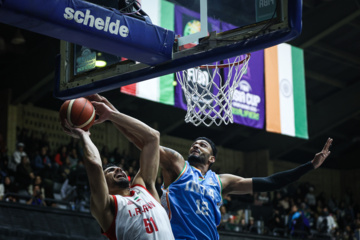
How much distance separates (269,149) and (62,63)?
15915mm

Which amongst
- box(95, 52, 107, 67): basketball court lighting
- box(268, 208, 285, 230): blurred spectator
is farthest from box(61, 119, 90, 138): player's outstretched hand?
box(268, 208, 285, 230): blurred spectator

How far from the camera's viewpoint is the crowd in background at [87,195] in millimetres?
11945

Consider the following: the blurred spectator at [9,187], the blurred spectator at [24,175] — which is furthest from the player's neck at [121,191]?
the blurred spectator at [24,175]

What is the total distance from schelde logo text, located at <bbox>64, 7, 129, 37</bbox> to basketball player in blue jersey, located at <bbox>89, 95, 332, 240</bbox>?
2.77ft

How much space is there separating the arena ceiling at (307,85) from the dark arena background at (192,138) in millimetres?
32

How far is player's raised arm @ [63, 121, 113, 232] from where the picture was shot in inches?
164

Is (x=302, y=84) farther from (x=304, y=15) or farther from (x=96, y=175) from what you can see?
(x=96, y=175)

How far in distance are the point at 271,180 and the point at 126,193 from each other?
1.72 metres

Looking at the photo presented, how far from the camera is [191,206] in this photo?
527 centimetres

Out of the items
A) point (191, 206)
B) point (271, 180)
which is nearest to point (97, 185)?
point (191, 206)

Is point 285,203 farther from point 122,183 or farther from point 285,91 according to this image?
point 122,183

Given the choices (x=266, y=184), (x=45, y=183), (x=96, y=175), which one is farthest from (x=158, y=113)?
(x=96, y=175)

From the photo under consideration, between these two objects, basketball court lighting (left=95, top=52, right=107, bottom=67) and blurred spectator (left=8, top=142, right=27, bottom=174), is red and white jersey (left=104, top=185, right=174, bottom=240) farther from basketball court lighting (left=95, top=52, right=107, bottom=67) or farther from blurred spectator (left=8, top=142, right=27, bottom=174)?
blurred spectator (left=8, top=142, right=27, bottom=174)

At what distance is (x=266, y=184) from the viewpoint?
574cm
